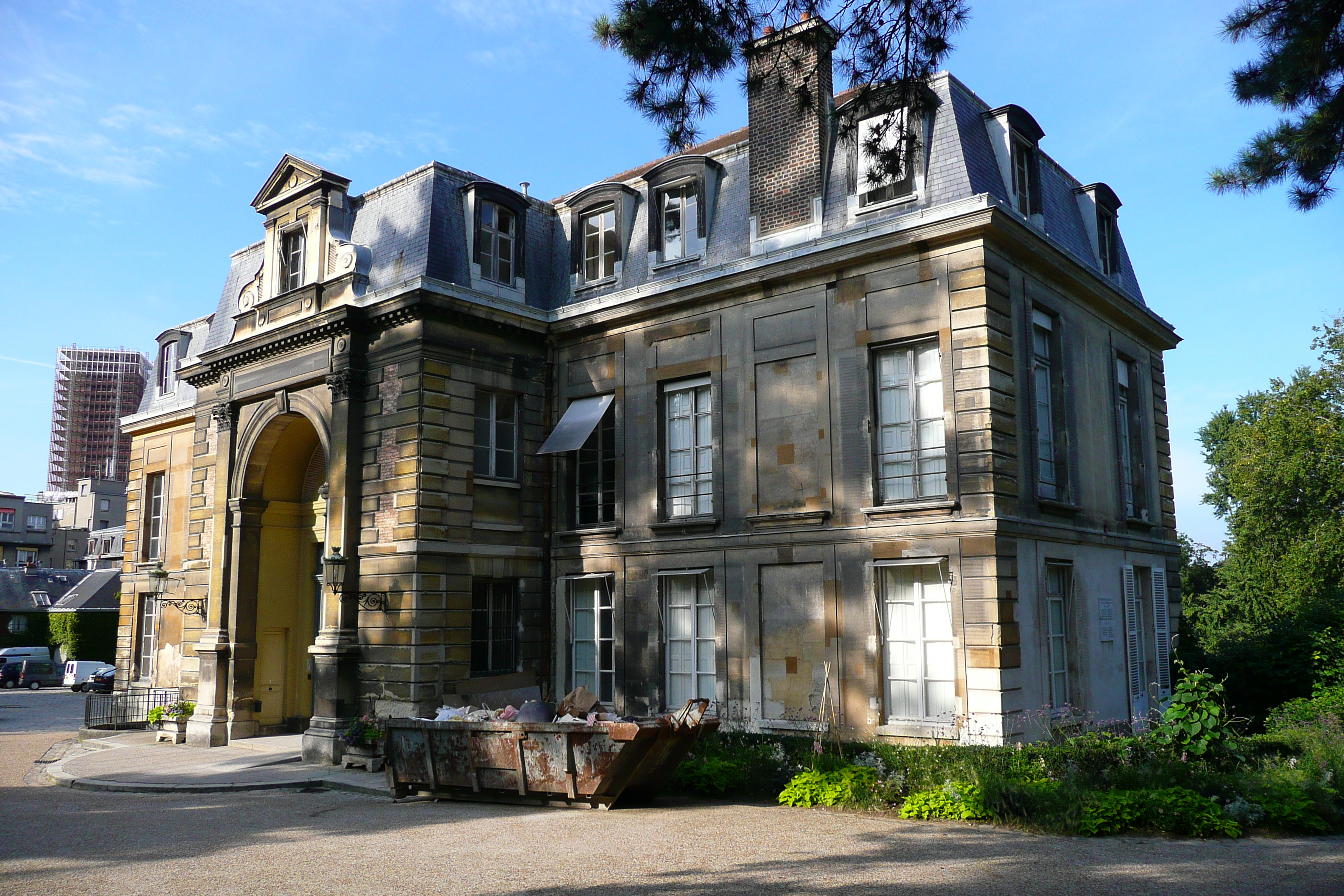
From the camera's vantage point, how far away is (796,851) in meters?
9.49

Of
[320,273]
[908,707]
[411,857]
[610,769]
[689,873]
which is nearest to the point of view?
[689,873]

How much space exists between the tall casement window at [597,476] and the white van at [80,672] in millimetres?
33909

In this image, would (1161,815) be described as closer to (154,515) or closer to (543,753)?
(543,753)

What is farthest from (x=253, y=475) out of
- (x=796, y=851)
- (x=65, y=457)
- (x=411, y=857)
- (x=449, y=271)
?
(x=65, y=457)

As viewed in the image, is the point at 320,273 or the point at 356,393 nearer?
the point at 356,393

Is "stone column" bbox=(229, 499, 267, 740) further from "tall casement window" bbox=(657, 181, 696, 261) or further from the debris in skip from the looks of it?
"tall casement window" bbox=(657, 181, 696, 261)

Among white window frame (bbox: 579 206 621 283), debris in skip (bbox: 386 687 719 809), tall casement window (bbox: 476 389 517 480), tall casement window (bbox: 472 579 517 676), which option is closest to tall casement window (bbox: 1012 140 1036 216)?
white window frame (bbox: 579 206 621 283)

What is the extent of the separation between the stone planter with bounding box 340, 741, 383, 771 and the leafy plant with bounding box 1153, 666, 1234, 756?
10906 mm

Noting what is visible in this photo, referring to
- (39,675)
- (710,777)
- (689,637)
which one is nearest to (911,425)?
(689,637)

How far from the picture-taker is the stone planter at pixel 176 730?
19859 mm

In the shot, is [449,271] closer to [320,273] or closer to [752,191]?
[320,273]

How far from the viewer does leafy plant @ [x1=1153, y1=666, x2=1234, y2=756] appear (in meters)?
11.8

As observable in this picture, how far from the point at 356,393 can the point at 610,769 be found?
9222mm

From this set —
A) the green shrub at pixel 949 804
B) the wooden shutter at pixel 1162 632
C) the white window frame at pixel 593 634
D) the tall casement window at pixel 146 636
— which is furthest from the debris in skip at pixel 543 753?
the tall casement window at pixel 146 636
